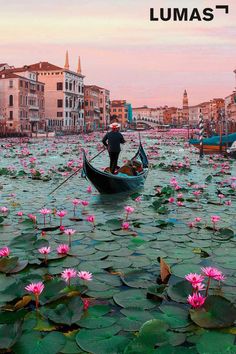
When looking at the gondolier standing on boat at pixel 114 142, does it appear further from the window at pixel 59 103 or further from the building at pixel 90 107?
the building at pixel 90 107

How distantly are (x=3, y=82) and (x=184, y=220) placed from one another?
6691 centimetres

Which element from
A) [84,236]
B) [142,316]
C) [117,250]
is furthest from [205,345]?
[84,236]

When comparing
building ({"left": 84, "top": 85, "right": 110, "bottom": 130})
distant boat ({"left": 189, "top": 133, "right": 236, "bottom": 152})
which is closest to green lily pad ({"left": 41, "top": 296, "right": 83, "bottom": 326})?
distant boat ({"left": 189, "top": 133, "right": 236, "bottom": 152})

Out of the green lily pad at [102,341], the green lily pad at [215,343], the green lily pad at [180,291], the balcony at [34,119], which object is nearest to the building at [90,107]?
the balcony at [34,119]

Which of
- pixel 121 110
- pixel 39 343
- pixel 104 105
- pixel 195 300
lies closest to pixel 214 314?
pixel 195 300

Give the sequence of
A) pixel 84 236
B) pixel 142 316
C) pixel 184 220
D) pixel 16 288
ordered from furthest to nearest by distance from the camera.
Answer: pixel 184 220
pixel 84 236
pixel 16 288
pixel 142 316

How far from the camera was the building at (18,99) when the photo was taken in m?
67.8

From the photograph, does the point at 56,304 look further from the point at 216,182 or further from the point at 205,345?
the point at 216,182

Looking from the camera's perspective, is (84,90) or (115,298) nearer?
(115,298)

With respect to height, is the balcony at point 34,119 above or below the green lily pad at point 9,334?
above

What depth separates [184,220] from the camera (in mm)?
6629

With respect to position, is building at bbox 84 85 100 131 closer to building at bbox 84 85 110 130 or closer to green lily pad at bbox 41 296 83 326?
building at bbox 84 85 110 130

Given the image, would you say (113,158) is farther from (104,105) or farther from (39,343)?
(104,105)

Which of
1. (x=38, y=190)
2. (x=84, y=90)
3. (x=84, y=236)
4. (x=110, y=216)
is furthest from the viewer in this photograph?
(x=84, y=90)
